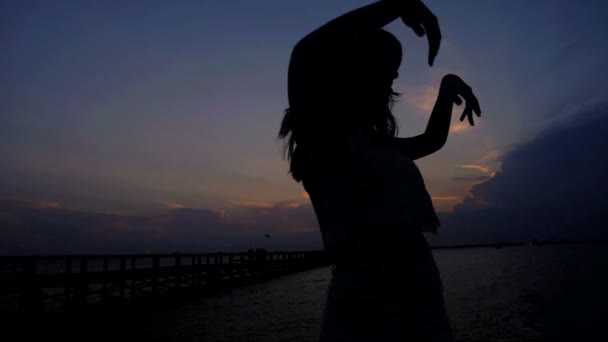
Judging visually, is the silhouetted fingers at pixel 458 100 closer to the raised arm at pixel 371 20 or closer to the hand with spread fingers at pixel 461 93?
Answer: the hand with spread fingers at pixel 461 93

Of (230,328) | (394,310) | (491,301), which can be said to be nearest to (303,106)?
(394,310)

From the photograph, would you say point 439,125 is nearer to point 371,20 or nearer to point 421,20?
point 421,20

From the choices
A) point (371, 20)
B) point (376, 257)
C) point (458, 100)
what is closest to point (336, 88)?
point (371, 20)

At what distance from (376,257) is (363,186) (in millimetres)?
183

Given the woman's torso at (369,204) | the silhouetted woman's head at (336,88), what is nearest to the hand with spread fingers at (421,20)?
the silhouetted woman's head at (336,88)

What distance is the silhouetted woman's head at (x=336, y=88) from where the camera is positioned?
3.83ft

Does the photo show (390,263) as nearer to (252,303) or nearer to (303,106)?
(303,106)

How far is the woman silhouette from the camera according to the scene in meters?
1.09

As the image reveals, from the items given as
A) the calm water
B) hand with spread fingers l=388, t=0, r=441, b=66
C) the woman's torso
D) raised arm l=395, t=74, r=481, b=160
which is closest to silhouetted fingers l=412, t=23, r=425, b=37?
hand with spread fingers l=388, t=0, r=441, b=66

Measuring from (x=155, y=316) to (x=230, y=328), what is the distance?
9.84 feet

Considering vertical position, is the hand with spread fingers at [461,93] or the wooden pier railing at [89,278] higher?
the hand with spread fingers at [461,93]

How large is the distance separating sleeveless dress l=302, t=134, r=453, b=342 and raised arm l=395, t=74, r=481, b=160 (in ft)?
1.61

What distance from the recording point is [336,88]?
4.06 ft

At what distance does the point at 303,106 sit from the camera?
1181mm
